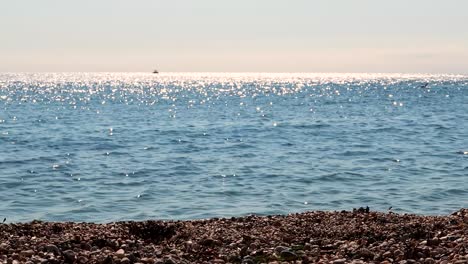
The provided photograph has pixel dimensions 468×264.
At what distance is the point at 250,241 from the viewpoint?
12.5 meters

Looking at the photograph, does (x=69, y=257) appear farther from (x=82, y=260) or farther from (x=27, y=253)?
(x=27, y=253)

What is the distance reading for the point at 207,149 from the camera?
3509 cm

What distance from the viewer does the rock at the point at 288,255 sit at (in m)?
10.7

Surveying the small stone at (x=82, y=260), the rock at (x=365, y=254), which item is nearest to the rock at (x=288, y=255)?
the rock at (x=365, y=254)

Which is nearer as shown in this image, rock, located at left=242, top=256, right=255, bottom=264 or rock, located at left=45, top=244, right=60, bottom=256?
rock, located at left=242, top=256, right=255, bottom=264

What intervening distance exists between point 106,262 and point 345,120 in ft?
159

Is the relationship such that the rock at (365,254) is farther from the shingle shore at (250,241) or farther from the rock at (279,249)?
the rock at (279,249)

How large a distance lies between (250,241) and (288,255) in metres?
1.77

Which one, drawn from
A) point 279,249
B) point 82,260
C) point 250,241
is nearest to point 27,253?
point 82,260

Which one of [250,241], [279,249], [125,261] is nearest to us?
[125,261]

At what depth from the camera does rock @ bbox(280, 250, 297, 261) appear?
1070cm

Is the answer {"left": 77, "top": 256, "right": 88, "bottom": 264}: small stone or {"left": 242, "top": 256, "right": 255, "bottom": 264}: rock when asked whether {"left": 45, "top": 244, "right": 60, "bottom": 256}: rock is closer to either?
{"left": 77, "top": 256, "right": 88, "bottom": 264}: small stone

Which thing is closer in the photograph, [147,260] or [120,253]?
[147,260]

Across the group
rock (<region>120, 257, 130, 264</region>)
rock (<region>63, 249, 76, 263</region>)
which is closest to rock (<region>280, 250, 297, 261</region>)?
rock (<region>120, 257, 130, 264</region>)
